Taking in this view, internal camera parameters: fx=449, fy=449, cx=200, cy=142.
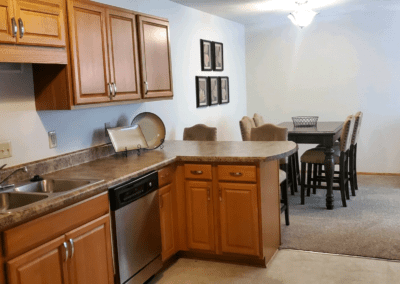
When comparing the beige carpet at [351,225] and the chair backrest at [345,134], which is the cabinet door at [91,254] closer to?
the beige carpet at [351,225]

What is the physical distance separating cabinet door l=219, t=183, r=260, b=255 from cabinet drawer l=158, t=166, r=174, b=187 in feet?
1.26

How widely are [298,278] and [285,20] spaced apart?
14.3ft

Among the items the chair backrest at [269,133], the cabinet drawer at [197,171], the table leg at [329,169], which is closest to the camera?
the cabinet drawer at [197,171]

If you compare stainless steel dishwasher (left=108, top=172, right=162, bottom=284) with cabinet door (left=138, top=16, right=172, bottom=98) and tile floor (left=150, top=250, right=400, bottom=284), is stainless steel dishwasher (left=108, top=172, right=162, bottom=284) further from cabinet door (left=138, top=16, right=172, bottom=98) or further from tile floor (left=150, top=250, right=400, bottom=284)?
cabinet door (left=138, top=16, right=172, bottom=98)

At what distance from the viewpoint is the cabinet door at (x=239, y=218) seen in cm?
328

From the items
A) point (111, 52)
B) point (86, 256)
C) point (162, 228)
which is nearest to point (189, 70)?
point (111, 52)

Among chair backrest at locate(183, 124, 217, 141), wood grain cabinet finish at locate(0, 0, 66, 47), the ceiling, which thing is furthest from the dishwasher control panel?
the ceiling

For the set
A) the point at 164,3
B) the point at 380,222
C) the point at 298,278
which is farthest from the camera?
the point at 164,3

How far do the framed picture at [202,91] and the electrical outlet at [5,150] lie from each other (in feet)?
9.27

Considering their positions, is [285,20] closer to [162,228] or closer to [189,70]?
[189,70]

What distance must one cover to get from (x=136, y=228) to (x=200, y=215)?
679 millimetres

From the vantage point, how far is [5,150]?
2.75 metres

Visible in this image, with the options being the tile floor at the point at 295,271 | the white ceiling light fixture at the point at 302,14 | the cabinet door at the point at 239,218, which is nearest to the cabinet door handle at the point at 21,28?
the cabinet door at the point at 239,218

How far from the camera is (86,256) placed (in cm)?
247
